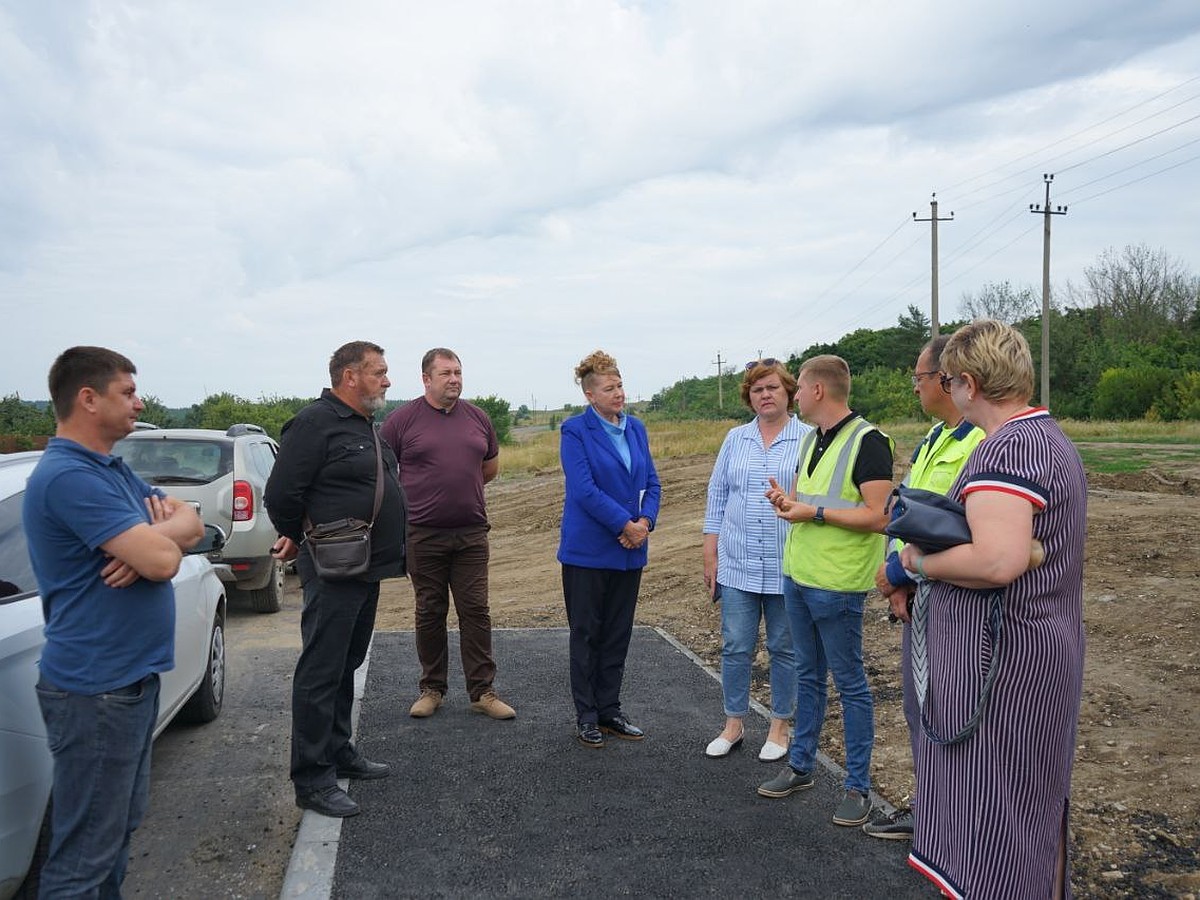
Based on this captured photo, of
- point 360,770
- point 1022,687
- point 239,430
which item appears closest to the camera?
point 1022,687

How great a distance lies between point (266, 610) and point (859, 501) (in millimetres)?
7670

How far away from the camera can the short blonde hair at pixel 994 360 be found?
2631 millimetres

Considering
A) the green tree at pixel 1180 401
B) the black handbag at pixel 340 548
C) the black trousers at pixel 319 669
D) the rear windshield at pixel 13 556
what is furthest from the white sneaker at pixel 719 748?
the green tree at pixel 1180 401

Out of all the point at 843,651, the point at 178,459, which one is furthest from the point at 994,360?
the point at 178,459

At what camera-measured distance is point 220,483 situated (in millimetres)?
9555

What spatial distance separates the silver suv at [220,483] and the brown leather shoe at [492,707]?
455 centimetres

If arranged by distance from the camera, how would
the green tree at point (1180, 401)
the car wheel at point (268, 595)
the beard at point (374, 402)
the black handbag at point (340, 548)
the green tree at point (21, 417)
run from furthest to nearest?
the green tree at point (1180, 401)
the green tree at point (21, 417)
the car wheel at point (268, 595)
the beard at point (374, 402)
the black handbag at point (340, 548)

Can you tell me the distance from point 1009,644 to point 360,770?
3312 mm

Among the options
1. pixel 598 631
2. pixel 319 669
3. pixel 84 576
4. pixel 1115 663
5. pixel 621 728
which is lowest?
pixel 1115 663

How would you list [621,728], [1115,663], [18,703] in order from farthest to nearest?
[1115,663] → [621,728] → [18,703]

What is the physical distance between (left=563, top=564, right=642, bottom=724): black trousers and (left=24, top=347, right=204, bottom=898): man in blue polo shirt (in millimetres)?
2723

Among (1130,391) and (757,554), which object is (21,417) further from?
(1130,391)

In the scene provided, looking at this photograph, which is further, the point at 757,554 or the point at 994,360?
the point at 757,554

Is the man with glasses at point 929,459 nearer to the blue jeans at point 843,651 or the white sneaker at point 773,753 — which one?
the blue jeans at point 843,651
